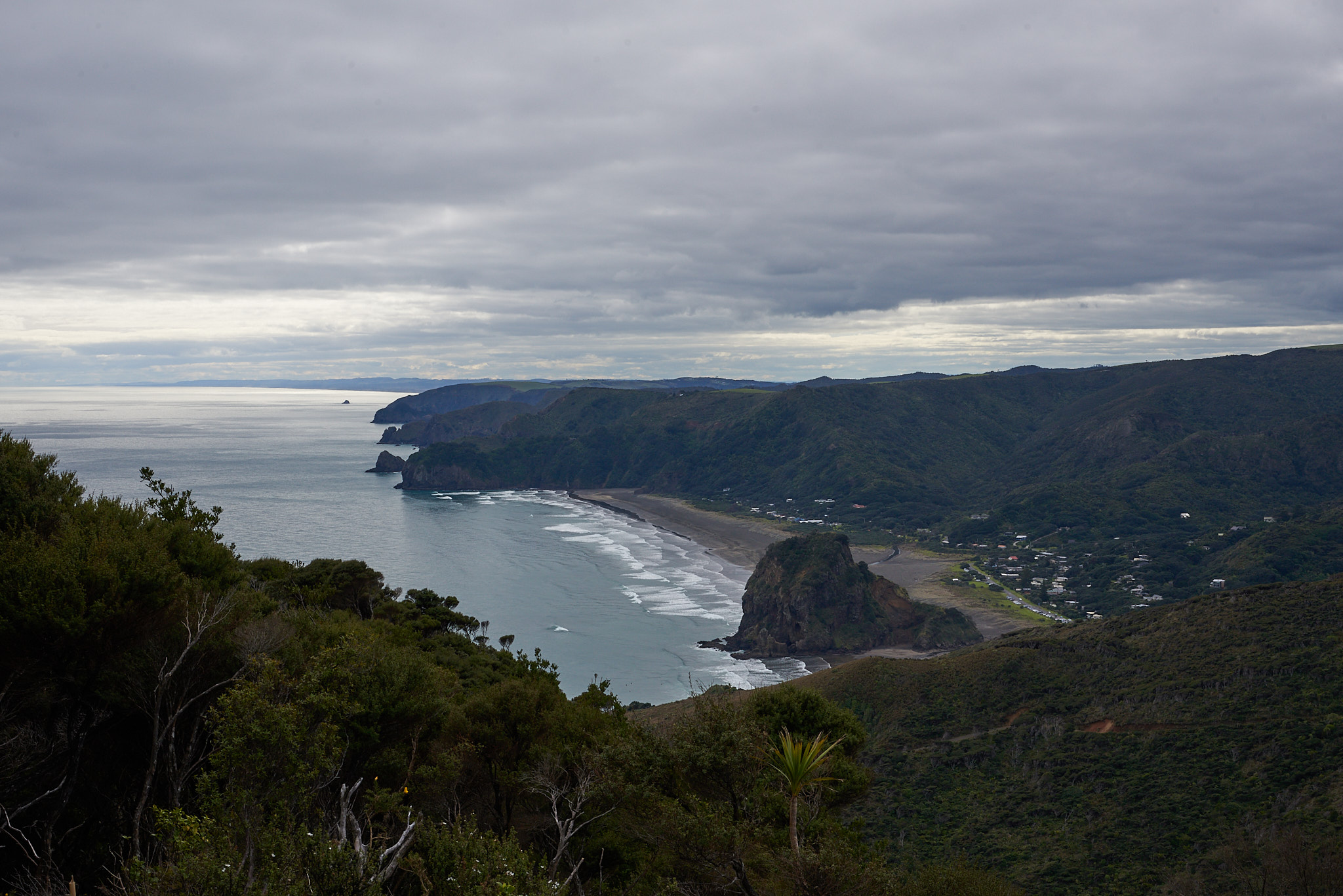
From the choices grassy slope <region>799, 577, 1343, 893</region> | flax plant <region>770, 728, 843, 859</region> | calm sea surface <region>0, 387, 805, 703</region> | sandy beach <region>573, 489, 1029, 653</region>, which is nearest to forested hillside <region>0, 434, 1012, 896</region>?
flax plant <region>770, 728, 843, 859</region>

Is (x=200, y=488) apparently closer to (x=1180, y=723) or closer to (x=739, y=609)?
(x=739, y=609)

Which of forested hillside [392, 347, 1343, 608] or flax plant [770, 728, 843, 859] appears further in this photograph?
forested hillside [392, 347, 1343, 608]

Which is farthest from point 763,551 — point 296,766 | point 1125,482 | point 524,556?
point 296,766

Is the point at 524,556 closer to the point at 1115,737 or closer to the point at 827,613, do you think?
the point at 827,613

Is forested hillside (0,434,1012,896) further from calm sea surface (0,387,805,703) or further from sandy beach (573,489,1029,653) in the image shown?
sandy beach (573,489,1029,653)

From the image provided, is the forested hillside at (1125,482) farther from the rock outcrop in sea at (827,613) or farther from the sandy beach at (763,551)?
the rock outcrop in sea at (827,613)

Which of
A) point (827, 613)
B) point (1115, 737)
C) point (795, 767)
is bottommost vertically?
point (827, 613)
